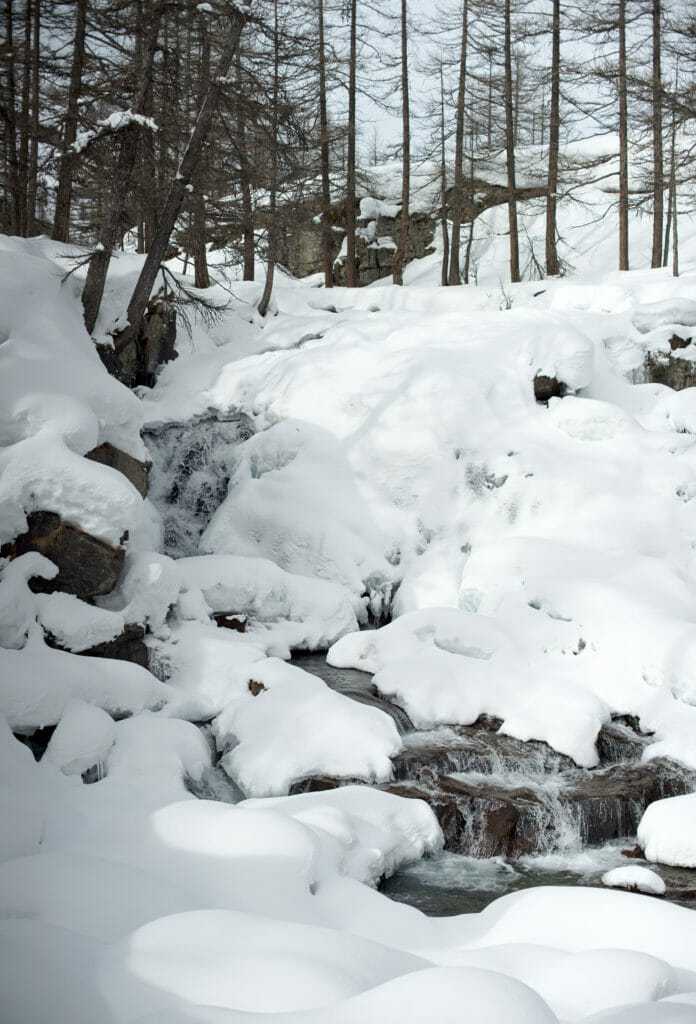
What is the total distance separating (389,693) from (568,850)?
244 centimetres

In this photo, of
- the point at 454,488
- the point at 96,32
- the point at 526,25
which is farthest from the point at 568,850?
the point at 526,25

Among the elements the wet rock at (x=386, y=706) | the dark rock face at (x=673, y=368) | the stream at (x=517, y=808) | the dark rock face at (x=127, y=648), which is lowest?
the stream at (x=517, y=808)

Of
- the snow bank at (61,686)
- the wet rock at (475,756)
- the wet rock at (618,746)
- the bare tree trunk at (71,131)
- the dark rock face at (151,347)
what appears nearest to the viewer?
the snow bank at (61,686)

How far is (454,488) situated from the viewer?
11547 mm

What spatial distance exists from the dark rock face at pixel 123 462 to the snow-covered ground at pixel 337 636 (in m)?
0.19

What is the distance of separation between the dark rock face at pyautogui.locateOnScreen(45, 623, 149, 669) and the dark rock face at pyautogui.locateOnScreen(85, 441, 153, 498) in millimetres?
1980

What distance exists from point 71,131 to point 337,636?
835cm

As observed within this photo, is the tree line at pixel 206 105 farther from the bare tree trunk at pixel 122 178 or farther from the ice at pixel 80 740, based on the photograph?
the ice at pixel 80 740

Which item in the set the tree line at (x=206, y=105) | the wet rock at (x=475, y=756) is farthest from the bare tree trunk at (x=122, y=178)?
the wet rock at (x=475, y=756)

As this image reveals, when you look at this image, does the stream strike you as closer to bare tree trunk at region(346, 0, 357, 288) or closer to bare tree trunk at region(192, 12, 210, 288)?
bare tree trunk at region(192, 12, 210, 288)

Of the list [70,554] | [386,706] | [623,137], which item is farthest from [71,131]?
[623,137]

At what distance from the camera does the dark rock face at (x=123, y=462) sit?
9125 millimetres

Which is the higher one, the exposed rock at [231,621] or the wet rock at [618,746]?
→ the exposed rock at [231,621]

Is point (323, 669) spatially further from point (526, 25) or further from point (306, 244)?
point (306, 244)
